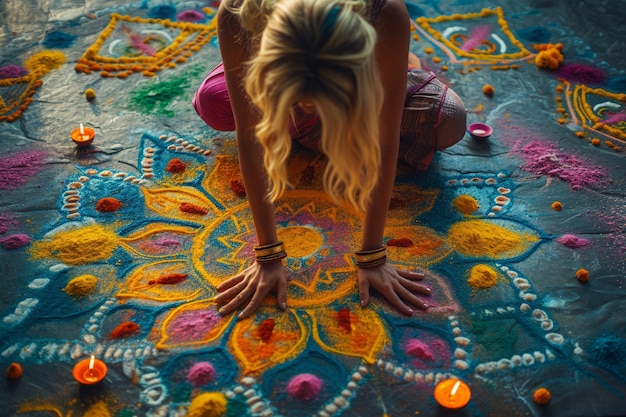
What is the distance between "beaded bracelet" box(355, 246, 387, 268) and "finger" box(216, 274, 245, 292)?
0.30m

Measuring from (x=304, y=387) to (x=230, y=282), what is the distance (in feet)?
1.18

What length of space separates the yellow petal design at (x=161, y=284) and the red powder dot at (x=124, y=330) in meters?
0.10

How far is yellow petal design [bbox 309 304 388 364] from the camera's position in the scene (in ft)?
4.79

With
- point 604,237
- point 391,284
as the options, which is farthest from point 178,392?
point 604,237

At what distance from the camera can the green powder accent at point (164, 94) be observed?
2.23 meters

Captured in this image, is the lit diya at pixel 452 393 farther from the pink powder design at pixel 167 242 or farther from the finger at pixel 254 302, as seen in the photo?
the pink powder design at pixel 167 242

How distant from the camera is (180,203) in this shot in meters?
1.87

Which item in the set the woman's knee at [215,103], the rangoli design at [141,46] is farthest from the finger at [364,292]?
the rangoli design at [141,46]

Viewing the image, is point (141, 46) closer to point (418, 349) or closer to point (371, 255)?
point (371, 255)

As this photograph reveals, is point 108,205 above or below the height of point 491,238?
above

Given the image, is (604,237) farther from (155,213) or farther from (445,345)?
(155,213)

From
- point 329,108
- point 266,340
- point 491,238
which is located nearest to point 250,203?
point 266,340

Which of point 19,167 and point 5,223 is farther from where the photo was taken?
point 19,167

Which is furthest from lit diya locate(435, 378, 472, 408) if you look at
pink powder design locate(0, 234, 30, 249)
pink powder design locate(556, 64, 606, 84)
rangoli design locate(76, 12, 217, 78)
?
rangoli design locate(76, 12, 217, 78)
